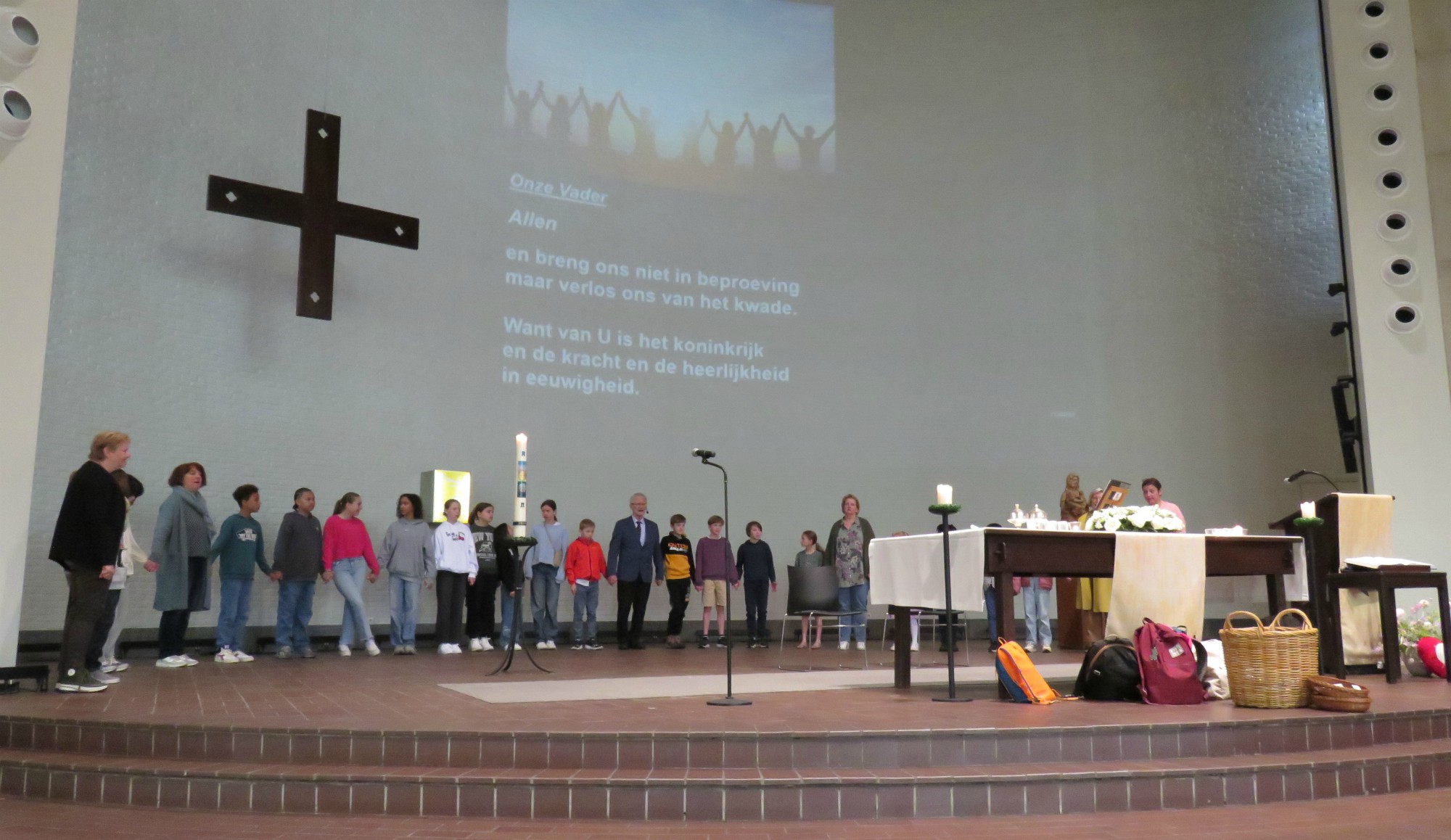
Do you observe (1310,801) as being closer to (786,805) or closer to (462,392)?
(786,805)

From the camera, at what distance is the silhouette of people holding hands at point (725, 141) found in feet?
35.6

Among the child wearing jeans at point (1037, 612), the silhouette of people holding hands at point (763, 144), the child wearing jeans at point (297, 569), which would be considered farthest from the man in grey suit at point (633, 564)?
the silhouette of people holding hands at point (763, 144)

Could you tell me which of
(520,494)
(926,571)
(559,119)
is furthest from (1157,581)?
(559,119)

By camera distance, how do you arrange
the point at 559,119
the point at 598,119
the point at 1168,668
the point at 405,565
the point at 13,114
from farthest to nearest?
the point at 598,119 → the point at 559,119 → the point at 405,565 → the point at 13,114 → the point at 1168,668

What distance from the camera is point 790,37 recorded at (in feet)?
36.5

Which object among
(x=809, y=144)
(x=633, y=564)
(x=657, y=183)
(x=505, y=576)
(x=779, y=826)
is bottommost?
(x=779, y=826)

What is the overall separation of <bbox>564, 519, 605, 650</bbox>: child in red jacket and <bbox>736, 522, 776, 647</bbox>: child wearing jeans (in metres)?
1.37

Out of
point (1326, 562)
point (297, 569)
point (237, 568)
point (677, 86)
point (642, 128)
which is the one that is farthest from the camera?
point (677, 86)

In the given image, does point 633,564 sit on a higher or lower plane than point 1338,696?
higher

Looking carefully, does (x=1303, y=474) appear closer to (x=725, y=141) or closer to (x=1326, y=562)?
(x=1326, y=562)

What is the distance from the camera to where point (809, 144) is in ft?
36.4

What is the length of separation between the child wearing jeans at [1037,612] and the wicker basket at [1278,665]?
4086 millimetres

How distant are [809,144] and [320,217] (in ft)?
16.6

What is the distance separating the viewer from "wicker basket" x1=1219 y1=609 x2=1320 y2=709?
4703 mm
